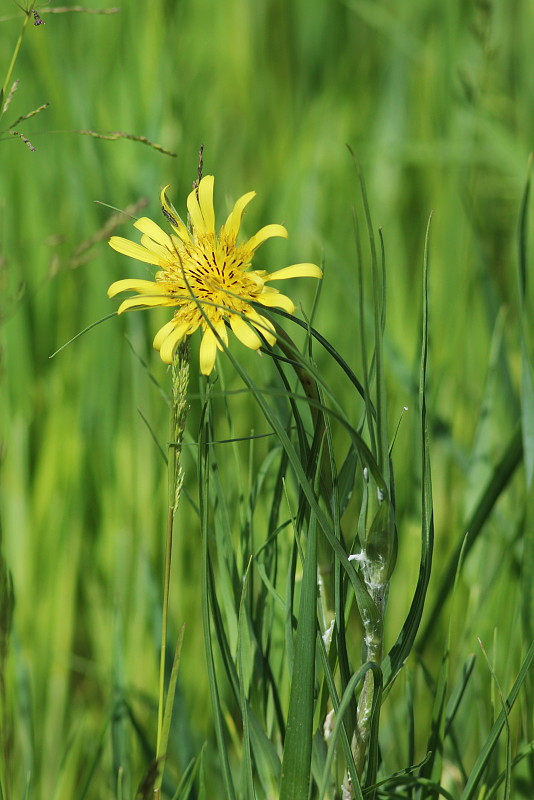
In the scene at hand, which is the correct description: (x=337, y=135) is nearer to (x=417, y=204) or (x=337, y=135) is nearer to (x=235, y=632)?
(x=417, y=204)

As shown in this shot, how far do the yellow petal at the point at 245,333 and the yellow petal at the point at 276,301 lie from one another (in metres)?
0.02

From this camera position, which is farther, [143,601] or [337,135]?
[337,135]

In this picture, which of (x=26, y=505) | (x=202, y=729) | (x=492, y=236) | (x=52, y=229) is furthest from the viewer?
(x=492, y=236)

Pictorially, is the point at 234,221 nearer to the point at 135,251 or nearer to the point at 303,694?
the point at 135,251

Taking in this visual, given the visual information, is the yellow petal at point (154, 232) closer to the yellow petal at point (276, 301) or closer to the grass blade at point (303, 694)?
the yellow petal at point (276, 301)

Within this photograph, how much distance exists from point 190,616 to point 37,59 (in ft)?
3.71

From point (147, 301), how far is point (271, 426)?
0.37 ft

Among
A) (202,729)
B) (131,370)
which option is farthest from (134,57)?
(202,729)

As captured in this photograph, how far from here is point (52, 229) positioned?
1535 millimetres

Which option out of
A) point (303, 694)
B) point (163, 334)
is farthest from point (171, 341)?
point (303, 694)

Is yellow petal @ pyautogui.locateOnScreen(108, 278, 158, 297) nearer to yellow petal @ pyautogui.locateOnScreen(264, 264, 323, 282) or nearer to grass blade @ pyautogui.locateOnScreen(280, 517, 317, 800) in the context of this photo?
yellow petal @ pyautogui.locateOnScreen(264, 264, 323, 282)

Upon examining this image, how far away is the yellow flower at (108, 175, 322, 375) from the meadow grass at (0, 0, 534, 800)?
1.4 inches

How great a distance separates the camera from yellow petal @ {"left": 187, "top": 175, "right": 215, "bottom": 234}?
54 centimetres

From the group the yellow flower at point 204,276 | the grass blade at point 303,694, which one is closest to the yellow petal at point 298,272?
the yellow flower at point 204,276
